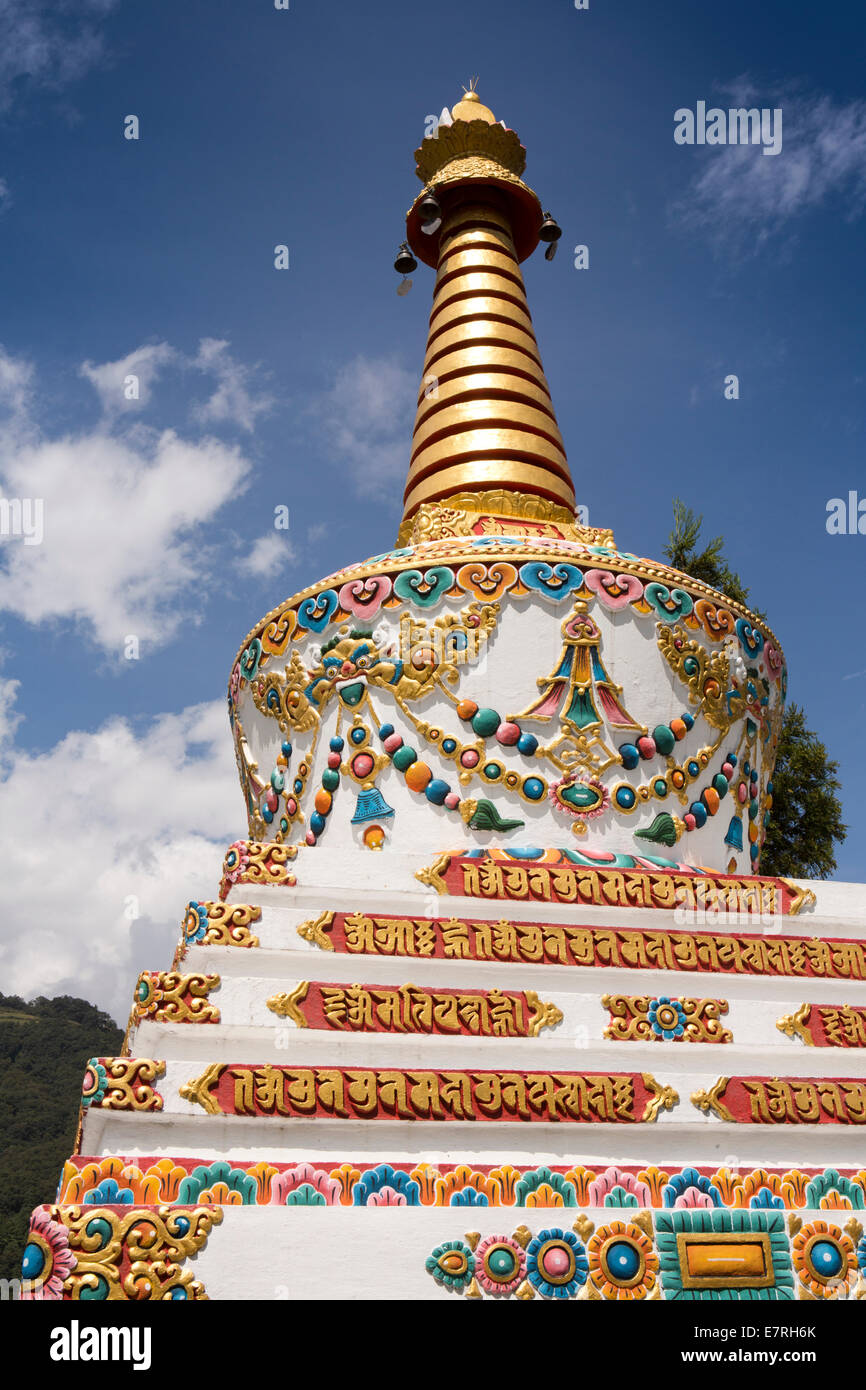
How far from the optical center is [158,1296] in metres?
4.45

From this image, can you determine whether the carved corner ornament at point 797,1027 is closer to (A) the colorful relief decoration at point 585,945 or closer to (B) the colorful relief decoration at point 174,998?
(A) the colorful relief decoration at point 585,945

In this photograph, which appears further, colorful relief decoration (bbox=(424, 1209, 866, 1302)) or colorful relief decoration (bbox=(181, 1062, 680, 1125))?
colorful relief decoration (bbox=(181, 1062, 680, 1125))

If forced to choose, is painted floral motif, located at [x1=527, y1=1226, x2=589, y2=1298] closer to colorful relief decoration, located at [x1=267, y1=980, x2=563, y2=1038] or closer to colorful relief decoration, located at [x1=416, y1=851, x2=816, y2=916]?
colorful relief decoration, located at [x1=267, y1=980, x2=563, y2=1038]

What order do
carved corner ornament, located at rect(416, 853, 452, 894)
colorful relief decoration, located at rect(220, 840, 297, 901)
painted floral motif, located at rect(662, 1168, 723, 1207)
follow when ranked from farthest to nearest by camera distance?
carved corner ornament, located at rect(416, 853, 452, 894) → colorful relief decoration, located at rect(220, 840, 297, 901) → painted floral motif, located at rect(662, 1168, 723, 1207)

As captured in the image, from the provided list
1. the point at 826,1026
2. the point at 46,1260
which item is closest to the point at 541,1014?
the point at 826,1026

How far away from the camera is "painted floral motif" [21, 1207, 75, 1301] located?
4.36m

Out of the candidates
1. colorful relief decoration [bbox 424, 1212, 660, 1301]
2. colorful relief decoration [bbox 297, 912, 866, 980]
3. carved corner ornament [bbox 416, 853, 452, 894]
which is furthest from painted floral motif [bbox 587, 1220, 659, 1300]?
carved corner ornament [bbox 416, 853, 452, 894]

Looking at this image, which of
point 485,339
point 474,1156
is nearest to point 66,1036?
point 485,339

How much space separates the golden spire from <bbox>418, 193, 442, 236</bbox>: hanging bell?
0.17 feet

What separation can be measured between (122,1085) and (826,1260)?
3255mm

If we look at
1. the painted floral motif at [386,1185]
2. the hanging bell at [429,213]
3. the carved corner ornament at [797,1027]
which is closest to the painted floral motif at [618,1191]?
the painted floral motif at [386,1185]

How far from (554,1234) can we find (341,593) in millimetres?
4809

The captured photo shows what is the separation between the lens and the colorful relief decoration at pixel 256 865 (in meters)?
6.19
